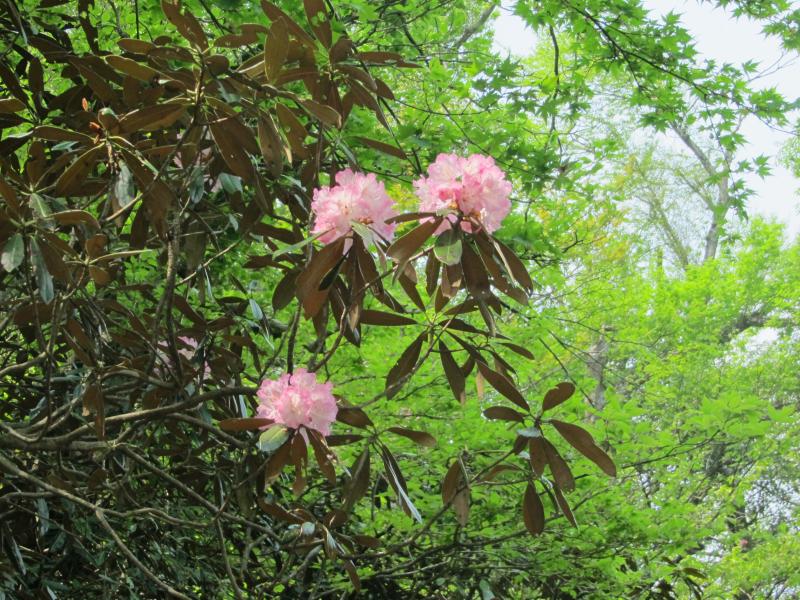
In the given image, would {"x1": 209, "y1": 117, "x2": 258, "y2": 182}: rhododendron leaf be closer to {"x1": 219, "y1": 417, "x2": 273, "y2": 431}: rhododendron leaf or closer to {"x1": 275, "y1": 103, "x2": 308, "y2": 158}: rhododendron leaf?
{"x1": 275, "y1": 103, "x2": 308, "y2": 158}: rhododendron leaf

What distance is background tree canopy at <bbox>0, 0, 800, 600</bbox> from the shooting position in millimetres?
1514

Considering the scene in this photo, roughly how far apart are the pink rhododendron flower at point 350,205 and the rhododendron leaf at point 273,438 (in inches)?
15.1

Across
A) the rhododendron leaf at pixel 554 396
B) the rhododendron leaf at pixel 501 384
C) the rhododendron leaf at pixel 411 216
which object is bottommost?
the rhododendron leaf at pixel 554 396

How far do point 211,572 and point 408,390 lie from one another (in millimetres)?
1004

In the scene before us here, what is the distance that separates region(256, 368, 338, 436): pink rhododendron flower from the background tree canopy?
0.12 feet

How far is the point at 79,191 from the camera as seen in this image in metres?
1.71

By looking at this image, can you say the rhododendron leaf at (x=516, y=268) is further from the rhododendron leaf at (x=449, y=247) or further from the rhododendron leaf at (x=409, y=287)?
the rhododendron leaf at (x=409, y=287)

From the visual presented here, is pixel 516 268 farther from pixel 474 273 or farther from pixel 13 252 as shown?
pixel 13 252

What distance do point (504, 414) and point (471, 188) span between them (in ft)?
1.93

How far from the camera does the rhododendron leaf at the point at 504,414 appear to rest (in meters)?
1.62

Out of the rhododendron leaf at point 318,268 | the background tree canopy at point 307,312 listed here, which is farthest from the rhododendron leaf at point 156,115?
the rhododendron leaf at point 318,268

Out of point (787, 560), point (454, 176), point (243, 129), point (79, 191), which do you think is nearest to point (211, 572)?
point (79, 191)

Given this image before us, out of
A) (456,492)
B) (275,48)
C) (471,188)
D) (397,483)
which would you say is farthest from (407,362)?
(275,48)

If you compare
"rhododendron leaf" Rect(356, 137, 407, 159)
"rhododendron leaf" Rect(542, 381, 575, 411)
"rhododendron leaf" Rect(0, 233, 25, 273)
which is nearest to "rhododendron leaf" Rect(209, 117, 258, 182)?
"rhododendron leaf" Rect(356, 137, 407, 159)
